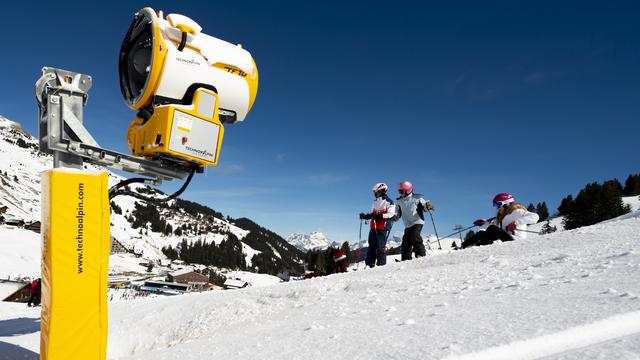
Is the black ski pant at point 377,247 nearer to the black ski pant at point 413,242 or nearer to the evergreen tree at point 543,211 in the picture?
the black ski pant at point 413,242

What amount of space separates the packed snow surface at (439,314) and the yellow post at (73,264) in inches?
33.9

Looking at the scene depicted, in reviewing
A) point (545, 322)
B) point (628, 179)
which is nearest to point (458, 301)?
point (545, 322)

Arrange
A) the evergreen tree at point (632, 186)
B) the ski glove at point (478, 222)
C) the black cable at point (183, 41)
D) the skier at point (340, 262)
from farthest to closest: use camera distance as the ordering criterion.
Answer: the evergreen tree at point (632, 186), the skier at point (340, 262), the ski glove at point (478, 222), the black cable at point (183, 41)

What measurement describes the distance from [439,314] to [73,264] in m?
3.45

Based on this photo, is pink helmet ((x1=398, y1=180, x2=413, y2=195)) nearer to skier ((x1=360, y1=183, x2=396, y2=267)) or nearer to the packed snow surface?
skier ((x1=360, y1=183, x2=396, y2=267))

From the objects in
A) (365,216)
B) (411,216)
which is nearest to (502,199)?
(411,216)

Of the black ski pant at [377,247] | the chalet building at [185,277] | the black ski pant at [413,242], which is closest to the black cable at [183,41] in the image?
the black ski pant at [413,242]

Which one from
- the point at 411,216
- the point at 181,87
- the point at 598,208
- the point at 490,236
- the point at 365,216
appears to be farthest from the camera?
the point at 598,208

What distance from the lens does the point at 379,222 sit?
1112cm

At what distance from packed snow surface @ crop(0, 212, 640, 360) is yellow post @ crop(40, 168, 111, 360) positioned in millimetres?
862

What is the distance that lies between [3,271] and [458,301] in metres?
91.4

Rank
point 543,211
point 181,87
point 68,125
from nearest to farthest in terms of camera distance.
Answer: point 68,125, point 181,87, point 543,211

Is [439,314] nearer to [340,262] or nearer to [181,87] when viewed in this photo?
[181,87]

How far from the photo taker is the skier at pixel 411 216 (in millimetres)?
10422
